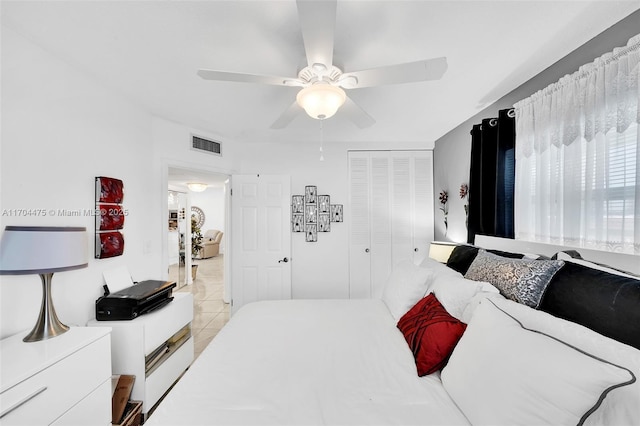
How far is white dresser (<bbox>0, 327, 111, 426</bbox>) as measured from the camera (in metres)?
1.03

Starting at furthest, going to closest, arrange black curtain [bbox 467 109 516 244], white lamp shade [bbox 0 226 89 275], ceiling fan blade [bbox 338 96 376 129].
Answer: black curtain [bbox 467 109 516 244] < ceiling fan blade [bbox 338 96 376 129] < white lamp shade [bbox 0 226 89 275]

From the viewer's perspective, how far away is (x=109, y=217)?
196 cm

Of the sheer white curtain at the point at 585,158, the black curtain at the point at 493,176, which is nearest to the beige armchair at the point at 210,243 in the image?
the black curtain at the point at 493,176

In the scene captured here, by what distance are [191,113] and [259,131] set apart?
2.55ft

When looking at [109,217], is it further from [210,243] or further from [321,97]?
[210,243]

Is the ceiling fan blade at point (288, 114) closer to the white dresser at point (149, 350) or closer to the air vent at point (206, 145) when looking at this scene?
the air vent at point (206, 145)

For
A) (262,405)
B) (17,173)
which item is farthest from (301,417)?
(17,173)

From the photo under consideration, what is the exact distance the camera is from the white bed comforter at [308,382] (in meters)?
0.96

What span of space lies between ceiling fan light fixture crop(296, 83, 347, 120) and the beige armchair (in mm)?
7477

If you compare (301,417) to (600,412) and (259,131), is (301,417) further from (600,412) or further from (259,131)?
(259,131)

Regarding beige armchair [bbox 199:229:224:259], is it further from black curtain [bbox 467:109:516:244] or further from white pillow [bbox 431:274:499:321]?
white pillow [bbox 431:274:499:321]

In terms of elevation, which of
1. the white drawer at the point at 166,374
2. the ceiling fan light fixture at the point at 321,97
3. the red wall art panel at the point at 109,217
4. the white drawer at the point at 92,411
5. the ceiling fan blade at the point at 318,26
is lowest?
the white drawer at the point at 166,374

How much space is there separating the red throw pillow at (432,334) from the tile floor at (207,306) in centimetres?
233

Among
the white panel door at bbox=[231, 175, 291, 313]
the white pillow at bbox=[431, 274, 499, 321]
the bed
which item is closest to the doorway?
the white panel door at bbox=[231, 175, 291, 313]
